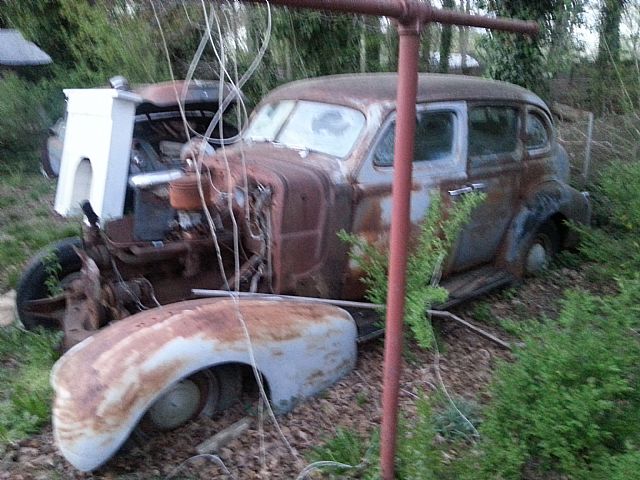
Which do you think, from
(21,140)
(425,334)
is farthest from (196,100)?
(21,140)

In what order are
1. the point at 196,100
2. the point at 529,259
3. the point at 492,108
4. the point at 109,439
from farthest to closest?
1. the point at 196,100
2. the point at 529,259
3. the point at 492,108
4. the point at 109,439

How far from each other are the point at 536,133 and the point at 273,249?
2.93 meters

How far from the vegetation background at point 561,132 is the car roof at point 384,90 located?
2.69 feet

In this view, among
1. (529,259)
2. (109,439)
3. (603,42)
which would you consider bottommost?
(109,439)

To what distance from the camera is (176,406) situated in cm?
352

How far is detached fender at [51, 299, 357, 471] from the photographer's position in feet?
9.93

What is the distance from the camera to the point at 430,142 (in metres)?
4.72

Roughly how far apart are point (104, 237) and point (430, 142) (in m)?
2.40

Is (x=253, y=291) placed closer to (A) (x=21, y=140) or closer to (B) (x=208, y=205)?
(B) (x=208, y=205)

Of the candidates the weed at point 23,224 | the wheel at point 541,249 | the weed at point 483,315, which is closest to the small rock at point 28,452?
the weed at point 23,224

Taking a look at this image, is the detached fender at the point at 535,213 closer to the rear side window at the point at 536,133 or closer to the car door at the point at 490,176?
the car door at the point at 490,176

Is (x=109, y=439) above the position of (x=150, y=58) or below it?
below

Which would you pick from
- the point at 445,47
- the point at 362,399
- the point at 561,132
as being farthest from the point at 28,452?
the point at 445,47

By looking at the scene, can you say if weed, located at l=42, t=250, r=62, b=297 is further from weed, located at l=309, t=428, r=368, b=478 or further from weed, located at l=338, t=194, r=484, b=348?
weed, located at l=309, t=428, r=368, b=478
